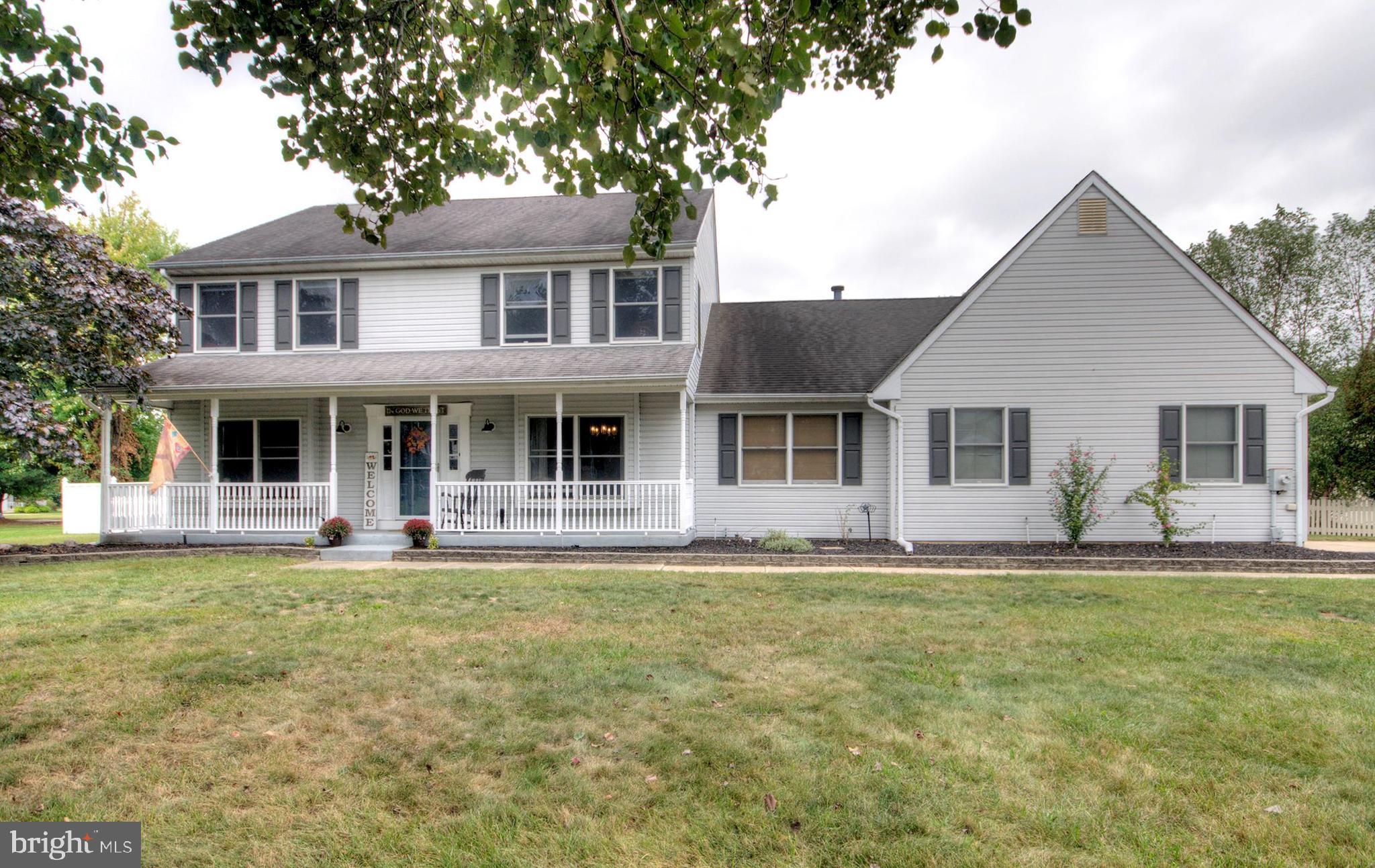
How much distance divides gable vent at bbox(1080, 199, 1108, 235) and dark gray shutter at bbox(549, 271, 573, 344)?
9.85 m

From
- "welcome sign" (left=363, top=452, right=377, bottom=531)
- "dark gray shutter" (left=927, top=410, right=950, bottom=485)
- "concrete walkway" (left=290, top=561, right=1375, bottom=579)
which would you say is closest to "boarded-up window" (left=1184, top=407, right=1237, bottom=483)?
"concrete walkway" (left=290, top=561, right=1375, bottom=579)

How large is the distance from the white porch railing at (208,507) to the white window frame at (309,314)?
307 centimetres

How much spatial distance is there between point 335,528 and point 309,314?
16.3 ft

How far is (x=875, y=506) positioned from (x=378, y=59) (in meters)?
11.2

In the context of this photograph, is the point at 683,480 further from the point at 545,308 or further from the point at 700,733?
the point at 700,733

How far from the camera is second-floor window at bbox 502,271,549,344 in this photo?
1376 cm

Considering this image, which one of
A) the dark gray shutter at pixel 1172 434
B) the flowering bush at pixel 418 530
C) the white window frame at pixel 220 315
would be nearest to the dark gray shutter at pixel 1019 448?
the dark gray shutter at pixel 1172 434

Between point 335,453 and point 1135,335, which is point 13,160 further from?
point 1135,335

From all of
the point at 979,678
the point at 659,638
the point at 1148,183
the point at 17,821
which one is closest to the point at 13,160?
the point at 17,821

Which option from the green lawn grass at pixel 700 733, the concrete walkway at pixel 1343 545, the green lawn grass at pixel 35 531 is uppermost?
the green lawn grass at pixel 700 733

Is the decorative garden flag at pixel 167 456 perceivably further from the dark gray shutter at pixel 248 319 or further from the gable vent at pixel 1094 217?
the gable vent at pixel 1094 217

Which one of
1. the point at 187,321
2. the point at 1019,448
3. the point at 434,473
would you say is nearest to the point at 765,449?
the point at 1019,448

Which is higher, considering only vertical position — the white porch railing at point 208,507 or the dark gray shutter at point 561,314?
the dark gray shutter at point 561,314

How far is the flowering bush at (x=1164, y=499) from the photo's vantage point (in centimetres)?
1144
